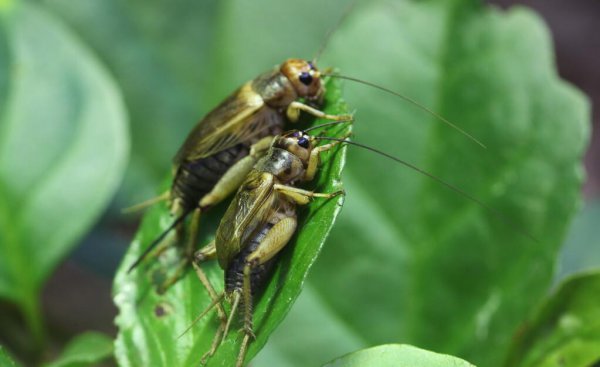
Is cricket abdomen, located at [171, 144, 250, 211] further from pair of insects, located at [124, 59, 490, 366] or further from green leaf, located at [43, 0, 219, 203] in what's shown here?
green leaf, located at [43, 0, 219, 203]

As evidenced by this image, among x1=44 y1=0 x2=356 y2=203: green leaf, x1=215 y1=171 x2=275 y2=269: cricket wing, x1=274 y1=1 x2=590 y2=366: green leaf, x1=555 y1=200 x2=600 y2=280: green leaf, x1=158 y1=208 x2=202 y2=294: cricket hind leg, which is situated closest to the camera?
x1=215 y1=171 x2=275 y2=269: cricket wing

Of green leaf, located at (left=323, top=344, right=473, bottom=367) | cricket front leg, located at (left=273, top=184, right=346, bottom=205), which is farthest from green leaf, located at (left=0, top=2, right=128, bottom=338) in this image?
green leaf, located at (left=323, top=344, right=473, bottom=367)

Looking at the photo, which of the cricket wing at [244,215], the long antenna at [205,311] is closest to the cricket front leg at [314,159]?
Answer: the cricket wing at [244,215]

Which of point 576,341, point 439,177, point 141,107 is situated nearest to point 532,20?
point 439,177

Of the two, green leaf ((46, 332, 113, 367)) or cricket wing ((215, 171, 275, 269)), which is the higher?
cricket wing ((215, 171, 275, 269))

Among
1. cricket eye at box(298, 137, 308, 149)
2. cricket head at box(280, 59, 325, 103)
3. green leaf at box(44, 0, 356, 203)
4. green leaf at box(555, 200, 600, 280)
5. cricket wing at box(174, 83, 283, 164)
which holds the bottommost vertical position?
Result: green leaf at box(555, 200, 600, 280)

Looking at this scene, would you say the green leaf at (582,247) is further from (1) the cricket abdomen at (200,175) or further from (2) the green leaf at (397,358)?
(2) the green leaf at (397,358)

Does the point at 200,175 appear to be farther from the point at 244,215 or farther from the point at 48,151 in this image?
the point at 48,151
